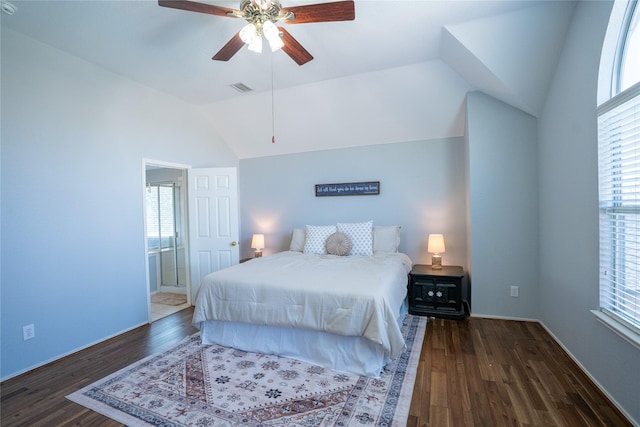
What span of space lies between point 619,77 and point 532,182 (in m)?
1.37

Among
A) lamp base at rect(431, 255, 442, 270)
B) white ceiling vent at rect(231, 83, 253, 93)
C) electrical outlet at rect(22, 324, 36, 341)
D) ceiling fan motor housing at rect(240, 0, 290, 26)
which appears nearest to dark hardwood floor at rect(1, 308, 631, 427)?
electrical outlet at rect(22, 324, 36, 341)

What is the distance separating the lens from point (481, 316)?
3281mm

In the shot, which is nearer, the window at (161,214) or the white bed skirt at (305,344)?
the white bed skirt at (305,344)

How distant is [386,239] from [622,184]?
241cm

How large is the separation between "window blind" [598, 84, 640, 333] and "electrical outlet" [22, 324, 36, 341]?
425cm

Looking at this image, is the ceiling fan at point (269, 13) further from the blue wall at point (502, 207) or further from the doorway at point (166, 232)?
the doorway at point (166, 232)

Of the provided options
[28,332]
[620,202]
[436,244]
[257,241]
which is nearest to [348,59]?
[436,244]

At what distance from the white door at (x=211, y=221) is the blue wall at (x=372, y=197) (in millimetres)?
995

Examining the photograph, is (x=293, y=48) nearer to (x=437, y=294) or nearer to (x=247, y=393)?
(x=247, y=393)

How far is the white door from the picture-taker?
159 inches

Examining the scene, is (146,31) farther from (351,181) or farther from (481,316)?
(481,316)

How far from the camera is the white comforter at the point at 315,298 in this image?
84.0 inches

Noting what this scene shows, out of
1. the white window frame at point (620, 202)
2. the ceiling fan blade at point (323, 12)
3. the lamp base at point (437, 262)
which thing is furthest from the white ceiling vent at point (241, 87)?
the white window frame at point (620, 202)

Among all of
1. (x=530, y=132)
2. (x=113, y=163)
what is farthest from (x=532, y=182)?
(x=113, y=163)
